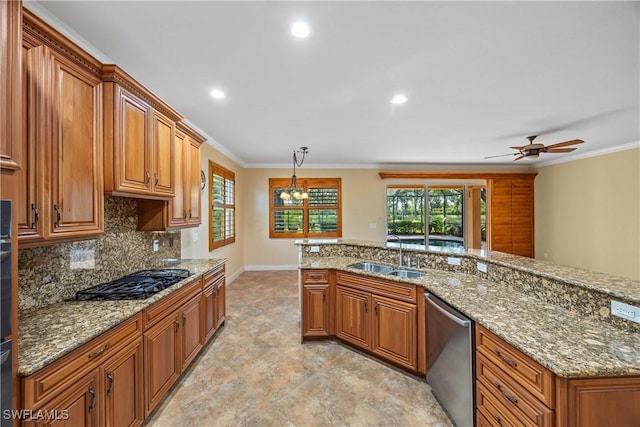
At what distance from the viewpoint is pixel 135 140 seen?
2.08 m

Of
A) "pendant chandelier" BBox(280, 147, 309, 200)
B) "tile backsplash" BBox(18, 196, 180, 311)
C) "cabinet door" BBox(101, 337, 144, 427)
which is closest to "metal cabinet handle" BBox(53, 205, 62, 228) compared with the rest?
"tile backsplash" BBox(18, 196, 180, 311)

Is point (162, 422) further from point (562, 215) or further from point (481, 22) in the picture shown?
point (562, 215)

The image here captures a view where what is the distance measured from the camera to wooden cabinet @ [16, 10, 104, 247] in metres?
1.33

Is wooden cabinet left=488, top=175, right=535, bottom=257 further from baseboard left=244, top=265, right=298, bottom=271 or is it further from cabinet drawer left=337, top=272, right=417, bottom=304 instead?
cabinet drawer left=337, top=272, right=417, bottom=304

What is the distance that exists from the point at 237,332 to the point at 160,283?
1482mm

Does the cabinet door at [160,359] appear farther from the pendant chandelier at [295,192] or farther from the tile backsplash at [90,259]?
the pendant chandelier at [295,192]

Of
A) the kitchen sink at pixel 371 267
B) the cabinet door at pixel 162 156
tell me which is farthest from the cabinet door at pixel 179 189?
the kitchen sink at pixel 371 267

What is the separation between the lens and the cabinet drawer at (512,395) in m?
1.18

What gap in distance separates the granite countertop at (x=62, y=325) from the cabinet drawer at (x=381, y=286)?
1.66 metres

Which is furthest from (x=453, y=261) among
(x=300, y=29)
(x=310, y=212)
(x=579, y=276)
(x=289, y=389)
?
(x=310, y=212)

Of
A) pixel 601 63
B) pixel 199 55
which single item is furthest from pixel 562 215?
pixel 199 55

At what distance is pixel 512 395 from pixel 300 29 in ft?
7.86

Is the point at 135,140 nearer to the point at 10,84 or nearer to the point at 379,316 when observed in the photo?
the point at 10,84

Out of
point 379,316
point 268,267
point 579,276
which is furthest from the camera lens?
point 268,267
